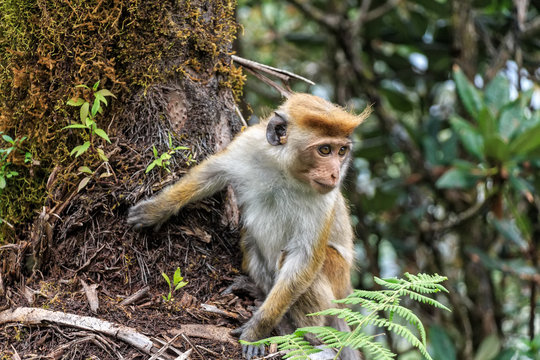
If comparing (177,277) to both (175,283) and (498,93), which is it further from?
(498,93)

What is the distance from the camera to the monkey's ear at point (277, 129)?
4199 mm

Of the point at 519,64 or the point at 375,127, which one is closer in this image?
the point at 519,64

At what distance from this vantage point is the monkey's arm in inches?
146

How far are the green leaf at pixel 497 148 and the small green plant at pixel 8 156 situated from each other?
4320 millimetres

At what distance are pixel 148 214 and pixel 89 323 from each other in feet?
2.50

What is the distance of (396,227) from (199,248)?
5725 millimetres

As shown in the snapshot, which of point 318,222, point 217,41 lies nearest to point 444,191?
point 318,222

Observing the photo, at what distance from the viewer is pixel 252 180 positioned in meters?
4.28

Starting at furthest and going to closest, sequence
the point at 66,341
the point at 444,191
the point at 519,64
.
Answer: the point at 444,191 → the point at 519,64 → the point at 66,341

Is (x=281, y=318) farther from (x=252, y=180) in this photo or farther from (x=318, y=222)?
(x=252, y=180)

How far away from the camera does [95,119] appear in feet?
12.4

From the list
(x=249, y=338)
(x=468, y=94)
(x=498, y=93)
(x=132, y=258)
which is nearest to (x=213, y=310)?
(x=249, y=338)

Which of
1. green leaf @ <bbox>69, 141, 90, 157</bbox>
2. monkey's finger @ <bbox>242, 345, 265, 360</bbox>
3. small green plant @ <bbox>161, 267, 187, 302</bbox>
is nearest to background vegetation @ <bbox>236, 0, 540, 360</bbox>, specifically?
green leaf @ <bbox>69, 141, 90, 157</bbox>

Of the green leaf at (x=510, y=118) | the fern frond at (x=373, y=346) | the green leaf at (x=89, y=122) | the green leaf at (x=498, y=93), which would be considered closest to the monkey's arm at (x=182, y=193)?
the green leaf at (x=89, y=122)
